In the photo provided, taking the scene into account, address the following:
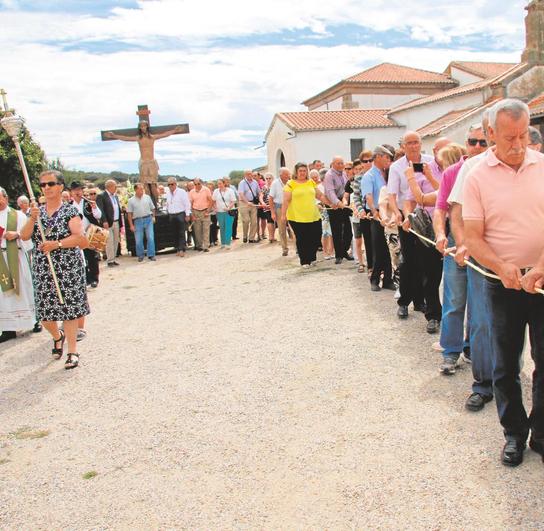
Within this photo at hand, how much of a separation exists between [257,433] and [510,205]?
2.19 m

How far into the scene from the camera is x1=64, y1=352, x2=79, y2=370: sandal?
19.2 ft

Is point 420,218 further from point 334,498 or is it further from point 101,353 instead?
point 101,353

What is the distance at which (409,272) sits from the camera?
6.24 m

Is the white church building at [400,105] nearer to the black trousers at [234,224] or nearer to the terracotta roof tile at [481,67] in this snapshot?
the terracotta roof tile at [481,67]

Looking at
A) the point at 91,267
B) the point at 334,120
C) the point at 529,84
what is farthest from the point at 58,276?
the point at 334,120

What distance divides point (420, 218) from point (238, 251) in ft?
29.2

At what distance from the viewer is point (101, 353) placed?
6328 mm

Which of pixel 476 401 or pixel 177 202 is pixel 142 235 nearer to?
pixel 177 202

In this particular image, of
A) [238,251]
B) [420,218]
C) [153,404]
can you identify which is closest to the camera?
[153,404]

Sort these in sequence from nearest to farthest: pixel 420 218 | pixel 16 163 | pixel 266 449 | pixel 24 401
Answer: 1. pixel 266 449
2. pixel 24 401
3. pixel 420 218
4. pixel 16 163

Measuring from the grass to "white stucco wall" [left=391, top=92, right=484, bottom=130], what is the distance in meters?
30.5

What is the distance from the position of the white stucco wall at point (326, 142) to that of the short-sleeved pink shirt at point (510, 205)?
35.2 meters

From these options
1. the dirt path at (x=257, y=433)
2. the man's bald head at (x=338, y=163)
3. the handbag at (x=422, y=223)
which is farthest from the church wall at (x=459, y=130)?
the handbag at (x=422, y=223)

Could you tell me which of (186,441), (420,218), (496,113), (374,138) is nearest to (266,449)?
(186,441)
